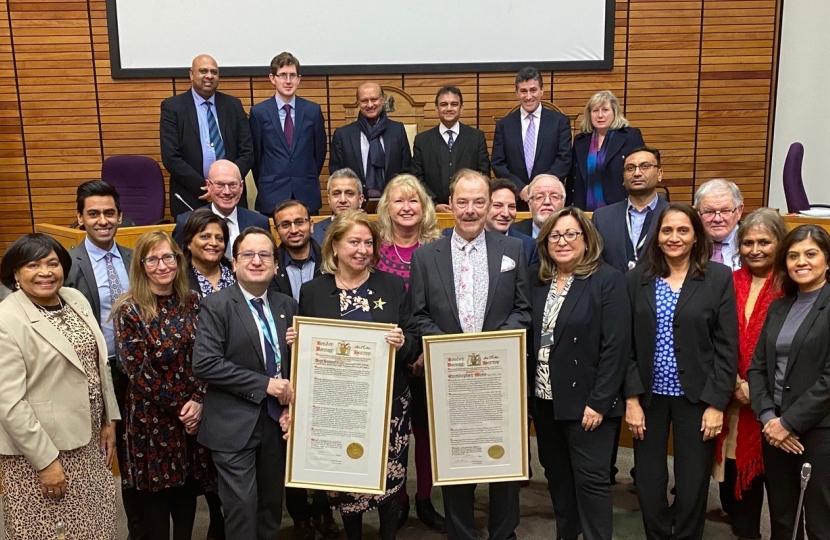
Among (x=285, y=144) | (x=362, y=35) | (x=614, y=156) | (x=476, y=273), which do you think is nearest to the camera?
(x=476, y=273)

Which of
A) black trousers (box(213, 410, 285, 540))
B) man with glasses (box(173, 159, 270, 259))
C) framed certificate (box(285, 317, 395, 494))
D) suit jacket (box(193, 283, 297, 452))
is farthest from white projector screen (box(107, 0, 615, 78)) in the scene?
black trousers (box(213, 410, 285, 540))

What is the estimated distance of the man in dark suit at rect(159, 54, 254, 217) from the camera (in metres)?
5.32

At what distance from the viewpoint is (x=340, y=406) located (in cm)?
292

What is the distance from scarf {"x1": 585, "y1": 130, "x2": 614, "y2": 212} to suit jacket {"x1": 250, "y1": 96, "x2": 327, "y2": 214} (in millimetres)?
2043

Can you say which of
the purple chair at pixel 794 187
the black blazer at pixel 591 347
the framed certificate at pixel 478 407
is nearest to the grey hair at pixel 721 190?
the black blazer at pixel 591 347

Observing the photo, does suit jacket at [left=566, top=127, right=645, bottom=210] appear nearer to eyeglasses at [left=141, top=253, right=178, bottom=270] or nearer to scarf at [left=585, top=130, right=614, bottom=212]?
scarf at [left=585, top=130, right=614, bottom=212]

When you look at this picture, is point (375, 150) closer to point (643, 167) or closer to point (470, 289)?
point (643, 167)

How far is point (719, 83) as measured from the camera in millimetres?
7246

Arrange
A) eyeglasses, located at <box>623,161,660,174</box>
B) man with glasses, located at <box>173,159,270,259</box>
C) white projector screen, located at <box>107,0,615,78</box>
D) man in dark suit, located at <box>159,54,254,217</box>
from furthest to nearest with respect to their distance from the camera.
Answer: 1. white projector screen, located at <box>107,0,615,78</box>
2. man in dark suit, located at <box>159,54,254,217</box>
3. man with glasses, located at <box>173,159,270,259</box>
4. eyeglasses, located at <box>623,161,660,174</box>

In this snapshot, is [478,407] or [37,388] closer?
[37,388]

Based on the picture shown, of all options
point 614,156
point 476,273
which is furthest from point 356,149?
point 476,273

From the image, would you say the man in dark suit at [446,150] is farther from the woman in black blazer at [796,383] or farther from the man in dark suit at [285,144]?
the woman in black blazer at [796,383]

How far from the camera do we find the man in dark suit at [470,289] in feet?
10.1

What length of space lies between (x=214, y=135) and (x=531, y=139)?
2.41m
